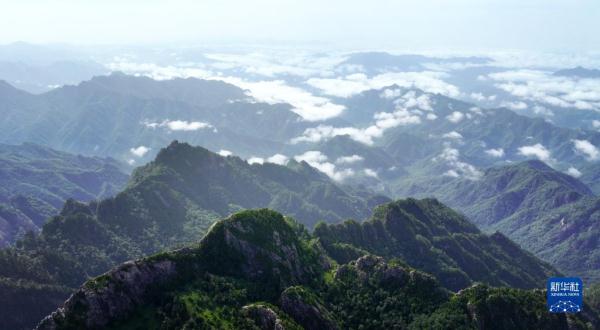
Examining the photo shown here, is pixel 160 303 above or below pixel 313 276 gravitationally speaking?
above

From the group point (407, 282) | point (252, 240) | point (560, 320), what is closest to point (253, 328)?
point (252, 240)

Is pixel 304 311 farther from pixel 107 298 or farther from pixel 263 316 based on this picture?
pixel 107 298

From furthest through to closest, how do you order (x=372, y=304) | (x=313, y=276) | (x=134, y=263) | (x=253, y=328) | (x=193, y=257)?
Answer: (x=313, y=276) < (x=372, y=304) < (x=193, y=257) < (x=134, y=263) < (x=253, y=328)

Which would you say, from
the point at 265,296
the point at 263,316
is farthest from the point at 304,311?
the point at 265,296

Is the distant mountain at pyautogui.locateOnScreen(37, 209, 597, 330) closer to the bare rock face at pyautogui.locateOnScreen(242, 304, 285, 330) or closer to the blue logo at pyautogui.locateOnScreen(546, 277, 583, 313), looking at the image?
the bare rock face at pyautogui.locateOnScreen(242, 304, 285, 330)

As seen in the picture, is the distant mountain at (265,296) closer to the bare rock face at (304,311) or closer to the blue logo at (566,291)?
the bare rock face at (304,311)

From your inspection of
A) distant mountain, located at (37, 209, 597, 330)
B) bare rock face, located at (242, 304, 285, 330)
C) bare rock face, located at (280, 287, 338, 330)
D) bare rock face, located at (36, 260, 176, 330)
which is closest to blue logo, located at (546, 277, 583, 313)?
distant mountain, located at (37, 209, 597, 330)

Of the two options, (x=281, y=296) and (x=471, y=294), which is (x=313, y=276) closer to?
(x=281, y=296)
